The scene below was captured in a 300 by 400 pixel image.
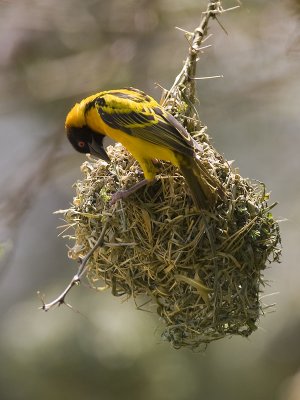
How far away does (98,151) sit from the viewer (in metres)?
3.27

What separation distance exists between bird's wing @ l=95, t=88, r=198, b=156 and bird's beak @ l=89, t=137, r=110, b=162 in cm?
14

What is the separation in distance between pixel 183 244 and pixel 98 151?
60cm

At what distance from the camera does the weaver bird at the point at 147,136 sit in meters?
2.95

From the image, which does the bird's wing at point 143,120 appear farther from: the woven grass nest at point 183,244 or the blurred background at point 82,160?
the blurred background at point 82,160

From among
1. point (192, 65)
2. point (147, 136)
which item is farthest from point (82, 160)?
point (147, 136)

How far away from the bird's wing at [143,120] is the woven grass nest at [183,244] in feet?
0.58

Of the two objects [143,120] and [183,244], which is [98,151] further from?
[183,244]

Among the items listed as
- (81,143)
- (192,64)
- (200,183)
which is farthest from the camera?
(81,143)

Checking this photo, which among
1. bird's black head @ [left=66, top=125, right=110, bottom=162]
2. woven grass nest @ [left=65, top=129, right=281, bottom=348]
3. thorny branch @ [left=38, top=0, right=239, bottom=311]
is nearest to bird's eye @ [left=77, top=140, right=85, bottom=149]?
bird's black head @ [left=66, top=125, right=110, bottom=162]

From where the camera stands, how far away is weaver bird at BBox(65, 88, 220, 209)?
295 centimetres

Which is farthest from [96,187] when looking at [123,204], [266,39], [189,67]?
[266,39]

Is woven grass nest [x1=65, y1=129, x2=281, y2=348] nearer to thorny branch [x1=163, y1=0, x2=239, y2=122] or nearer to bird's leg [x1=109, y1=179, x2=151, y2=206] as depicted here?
bird's leg [x1=109, y1=179, x2=151, y2=206]

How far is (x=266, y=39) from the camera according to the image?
19.0ft

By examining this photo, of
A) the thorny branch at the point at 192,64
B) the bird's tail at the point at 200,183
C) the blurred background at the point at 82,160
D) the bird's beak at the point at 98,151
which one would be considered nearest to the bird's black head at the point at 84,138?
the bird's beak at the point at 98,151
